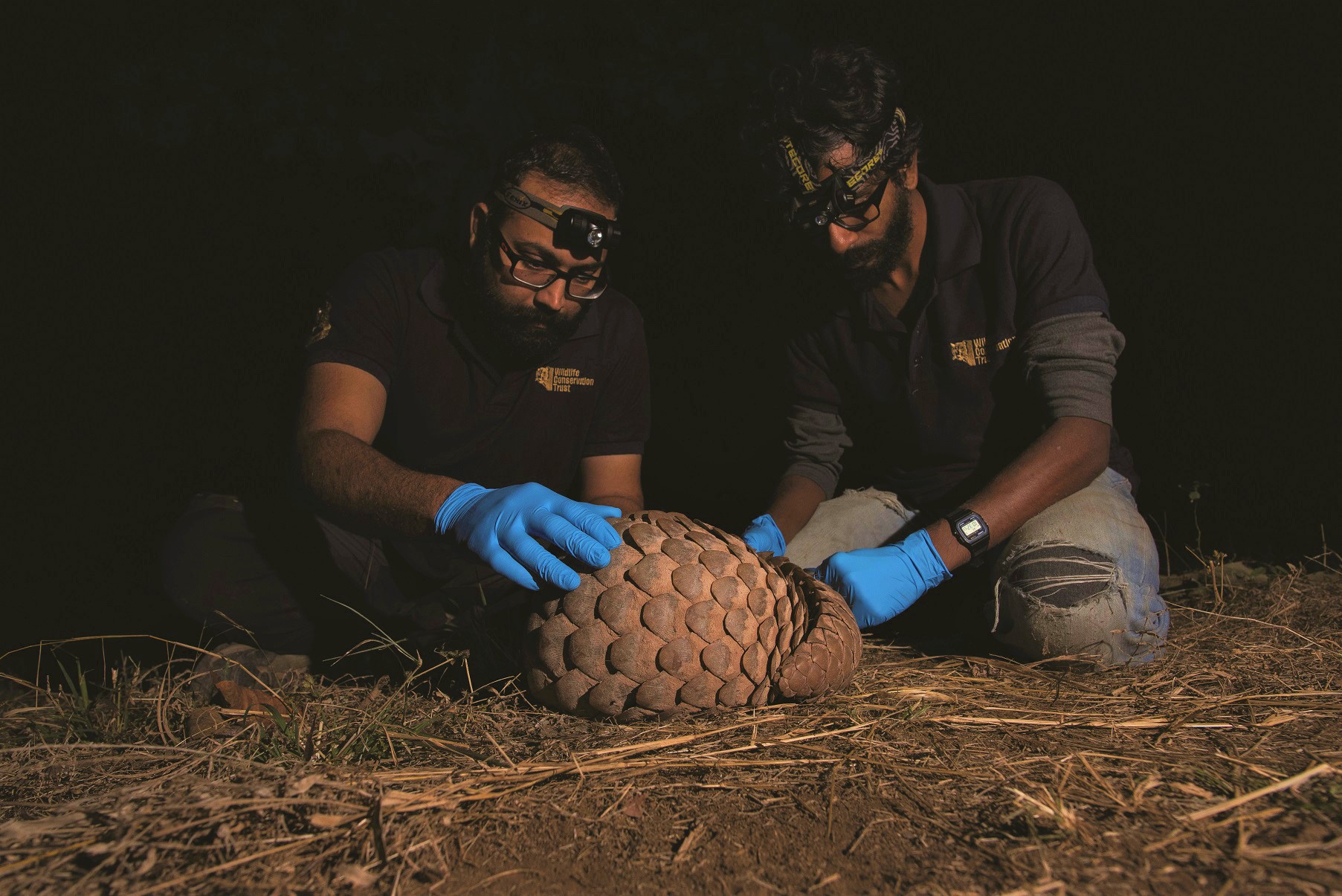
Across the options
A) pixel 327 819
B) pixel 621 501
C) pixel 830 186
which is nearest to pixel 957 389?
pixel 830 186

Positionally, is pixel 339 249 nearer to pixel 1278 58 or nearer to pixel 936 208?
pixel 936 208

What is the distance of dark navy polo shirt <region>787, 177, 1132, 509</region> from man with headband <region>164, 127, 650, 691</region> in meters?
0.73

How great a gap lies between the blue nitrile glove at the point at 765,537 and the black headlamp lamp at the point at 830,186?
82 cm

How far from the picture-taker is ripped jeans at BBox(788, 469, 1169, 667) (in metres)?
1.97

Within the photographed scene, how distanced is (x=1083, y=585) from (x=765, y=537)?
769mm

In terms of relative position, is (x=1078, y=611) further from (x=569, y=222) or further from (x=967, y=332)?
(x=569, y=222)

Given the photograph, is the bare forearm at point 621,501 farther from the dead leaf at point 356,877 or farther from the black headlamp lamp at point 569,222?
the dead leaf at point 356,877

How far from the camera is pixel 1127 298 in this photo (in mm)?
3287

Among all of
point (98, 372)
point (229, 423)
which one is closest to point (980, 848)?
point (229, 423)

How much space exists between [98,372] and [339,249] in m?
1.24

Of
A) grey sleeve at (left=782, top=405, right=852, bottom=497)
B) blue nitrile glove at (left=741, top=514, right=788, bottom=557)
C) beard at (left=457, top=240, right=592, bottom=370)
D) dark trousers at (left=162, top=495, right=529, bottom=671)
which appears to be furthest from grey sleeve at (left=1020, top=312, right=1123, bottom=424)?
dark trousers at (left=162, top=495, right=529, bottom=671)

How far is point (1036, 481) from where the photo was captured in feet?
6.91

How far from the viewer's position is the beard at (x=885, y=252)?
2.34 m

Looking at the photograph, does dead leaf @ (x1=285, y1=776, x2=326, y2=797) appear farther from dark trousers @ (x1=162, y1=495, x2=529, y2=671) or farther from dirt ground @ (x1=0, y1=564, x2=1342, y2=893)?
dark trousers @ (x1=162, y1=495, x2=529, y2=671)
